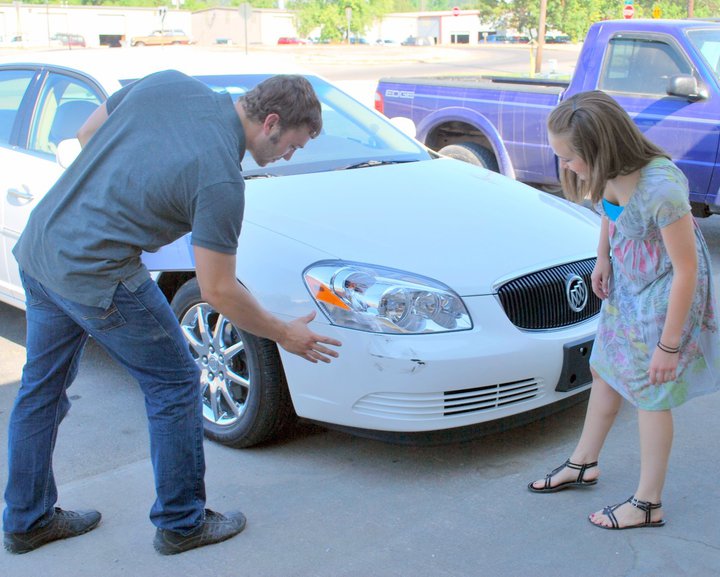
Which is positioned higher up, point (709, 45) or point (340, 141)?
point (709, 45)

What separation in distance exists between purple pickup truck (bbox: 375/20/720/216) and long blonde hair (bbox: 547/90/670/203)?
3.66 m

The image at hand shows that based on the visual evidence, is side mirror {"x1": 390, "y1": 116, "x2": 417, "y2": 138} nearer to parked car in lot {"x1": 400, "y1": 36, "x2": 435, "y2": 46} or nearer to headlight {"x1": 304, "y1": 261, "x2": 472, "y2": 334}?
headlight {"x1": 304, "y1": 261, "x2": 472, "y2": 334}

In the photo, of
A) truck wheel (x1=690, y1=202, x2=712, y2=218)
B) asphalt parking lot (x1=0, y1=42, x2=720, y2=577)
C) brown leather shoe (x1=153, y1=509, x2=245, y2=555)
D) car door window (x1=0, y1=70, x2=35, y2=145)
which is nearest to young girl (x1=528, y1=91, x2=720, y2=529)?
asphalt parking lot (x1=0, y1=42, x2=720, y2=577)

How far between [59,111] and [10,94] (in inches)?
24.8

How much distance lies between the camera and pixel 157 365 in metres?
2.87

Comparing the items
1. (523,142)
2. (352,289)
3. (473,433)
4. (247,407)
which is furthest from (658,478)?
(523,142)

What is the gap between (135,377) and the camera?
2930 mm

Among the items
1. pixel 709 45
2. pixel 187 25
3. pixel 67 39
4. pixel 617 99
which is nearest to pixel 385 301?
pixel 617 99

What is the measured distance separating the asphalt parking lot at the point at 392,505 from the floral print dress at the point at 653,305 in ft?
1.66

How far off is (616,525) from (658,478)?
218 millimetres

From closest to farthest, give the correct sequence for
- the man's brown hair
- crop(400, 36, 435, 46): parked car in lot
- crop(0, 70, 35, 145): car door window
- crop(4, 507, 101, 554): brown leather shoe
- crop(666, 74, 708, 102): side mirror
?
the man's brown hair, crop(4, 507, 101, 554): brown leather shoe, crop(0, 70, 35, 145): car door window, crop(666, 74, 708, 102): side mirror, crop(400, 36, 435, 46): parked car in lot

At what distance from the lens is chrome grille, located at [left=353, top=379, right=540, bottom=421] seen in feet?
11.1

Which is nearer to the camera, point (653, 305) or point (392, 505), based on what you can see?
point (653, 305)

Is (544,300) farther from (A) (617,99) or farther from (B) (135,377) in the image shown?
(A) (617,99)
